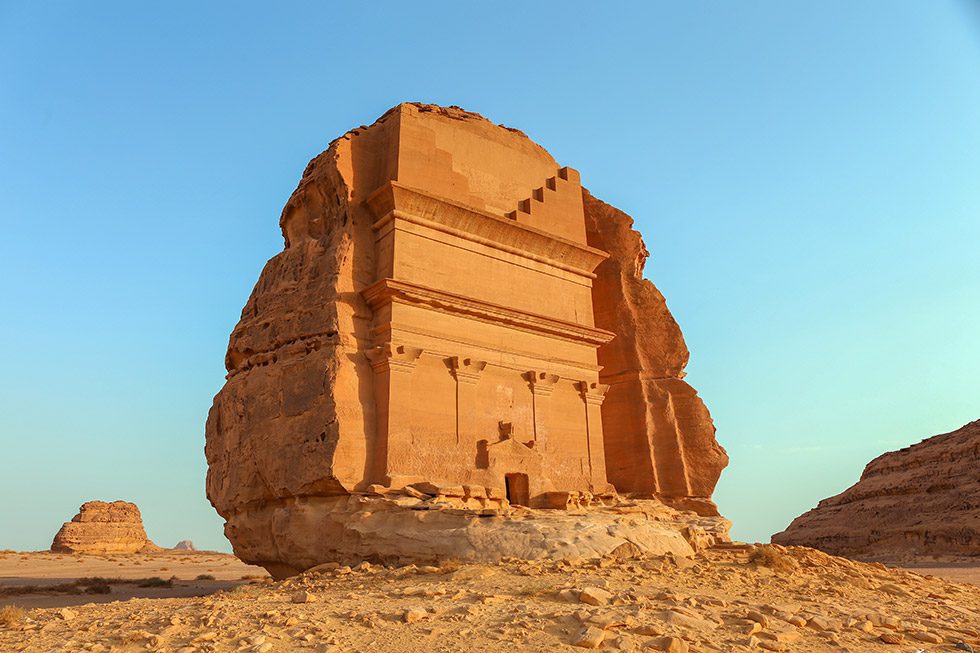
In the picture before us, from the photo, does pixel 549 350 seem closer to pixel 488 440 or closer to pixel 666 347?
pixel 488 440

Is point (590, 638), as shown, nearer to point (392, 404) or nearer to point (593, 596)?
point (593, 596)

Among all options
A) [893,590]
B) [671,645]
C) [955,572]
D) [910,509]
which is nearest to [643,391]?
[893,590]

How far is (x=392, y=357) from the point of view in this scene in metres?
13.0

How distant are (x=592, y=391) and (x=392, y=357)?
17.2 feet

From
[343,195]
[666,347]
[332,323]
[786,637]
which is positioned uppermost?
[343,195]

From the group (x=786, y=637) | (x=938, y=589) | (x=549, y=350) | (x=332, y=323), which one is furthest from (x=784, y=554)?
(x=332, y=323)

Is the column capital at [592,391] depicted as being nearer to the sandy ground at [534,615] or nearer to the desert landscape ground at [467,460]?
the desert landscape ground at [467,460]

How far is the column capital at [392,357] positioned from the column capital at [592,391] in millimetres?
4350

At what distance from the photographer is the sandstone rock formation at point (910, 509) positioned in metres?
28.7

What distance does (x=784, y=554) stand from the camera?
11.4m

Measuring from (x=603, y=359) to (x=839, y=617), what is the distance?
10.7m

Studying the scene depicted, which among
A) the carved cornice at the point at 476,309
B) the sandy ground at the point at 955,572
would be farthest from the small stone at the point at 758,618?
the sandy ground at the point at 955,572

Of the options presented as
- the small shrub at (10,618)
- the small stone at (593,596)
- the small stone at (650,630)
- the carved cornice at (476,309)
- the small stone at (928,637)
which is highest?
the carved cornice at (476,309)

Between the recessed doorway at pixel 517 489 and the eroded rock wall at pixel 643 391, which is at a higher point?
the eroded rock wall at pixel 643 391
